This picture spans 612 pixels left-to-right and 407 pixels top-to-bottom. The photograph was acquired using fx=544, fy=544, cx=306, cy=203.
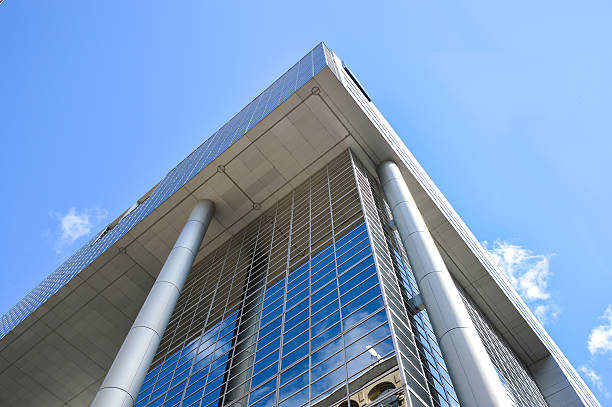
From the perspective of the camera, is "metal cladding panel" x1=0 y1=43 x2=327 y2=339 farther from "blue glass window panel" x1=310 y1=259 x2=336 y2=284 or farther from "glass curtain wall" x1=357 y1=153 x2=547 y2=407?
"blue glass window panel" x1=310 y1=259 x2=336 y2=284

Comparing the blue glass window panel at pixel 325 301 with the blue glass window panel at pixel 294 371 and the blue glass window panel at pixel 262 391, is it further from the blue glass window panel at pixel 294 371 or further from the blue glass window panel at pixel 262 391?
the blue glass window panel at pixel 262 391

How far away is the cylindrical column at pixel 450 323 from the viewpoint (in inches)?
443

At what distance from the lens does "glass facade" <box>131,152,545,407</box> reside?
11.9 m

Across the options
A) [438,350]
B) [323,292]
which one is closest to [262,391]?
[323,292]

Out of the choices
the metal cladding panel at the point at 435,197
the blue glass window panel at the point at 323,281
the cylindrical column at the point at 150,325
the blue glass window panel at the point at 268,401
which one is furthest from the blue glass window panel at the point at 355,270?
the metal cladding panel at the point at 435,197

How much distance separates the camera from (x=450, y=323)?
13453mm

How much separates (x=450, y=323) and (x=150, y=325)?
10.1 meters

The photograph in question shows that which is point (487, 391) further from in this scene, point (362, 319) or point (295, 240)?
point (295, 240)

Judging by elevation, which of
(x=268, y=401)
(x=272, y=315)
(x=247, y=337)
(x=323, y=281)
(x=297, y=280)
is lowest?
(x=268, y=401)

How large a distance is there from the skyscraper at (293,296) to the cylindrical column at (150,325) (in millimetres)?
65

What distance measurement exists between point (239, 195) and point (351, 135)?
19.4 ft

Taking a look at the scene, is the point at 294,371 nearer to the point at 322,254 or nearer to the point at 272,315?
the point at 272,315

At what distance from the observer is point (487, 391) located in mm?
11016

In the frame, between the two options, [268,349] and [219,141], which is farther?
[219,141]
